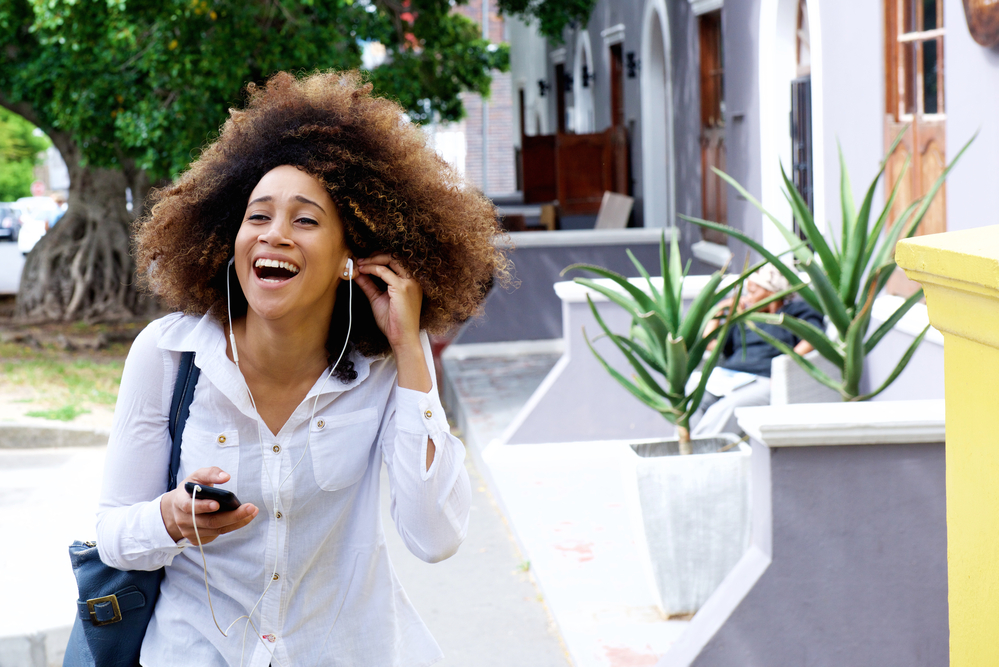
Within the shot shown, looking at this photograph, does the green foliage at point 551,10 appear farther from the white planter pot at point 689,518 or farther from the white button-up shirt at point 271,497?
the white button-up shirt at point 271,497

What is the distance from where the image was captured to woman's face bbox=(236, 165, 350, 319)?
203 cm

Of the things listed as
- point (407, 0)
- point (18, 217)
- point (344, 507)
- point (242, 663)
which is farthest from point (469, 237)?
point (18, 217)

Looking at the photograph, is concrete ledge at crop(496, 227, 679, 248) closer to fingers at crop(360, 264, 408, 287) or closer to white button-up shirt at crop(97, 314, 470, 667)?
fingers at crop(360, 264, 408, 287)

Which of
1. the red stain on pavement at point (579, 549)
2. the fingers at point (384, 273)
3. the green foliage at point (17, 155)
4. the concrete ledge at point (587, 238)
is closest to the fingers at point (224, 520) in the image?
the fingers at point (384, 273)

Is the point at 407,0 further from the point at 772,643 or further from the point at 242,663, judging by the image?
the point at 242,663

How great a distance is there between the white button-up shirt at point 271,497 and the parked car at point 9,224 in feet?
133

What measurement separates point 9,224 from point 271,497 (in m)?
41.0

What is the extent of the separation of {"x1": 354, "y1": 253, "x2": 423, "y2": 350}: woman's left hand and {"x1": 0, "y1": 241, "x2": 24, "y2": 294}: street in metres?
17.0

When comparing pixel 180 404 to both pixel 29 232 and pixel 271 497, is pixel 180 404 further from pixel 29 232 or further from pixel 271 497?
pixel 29 232

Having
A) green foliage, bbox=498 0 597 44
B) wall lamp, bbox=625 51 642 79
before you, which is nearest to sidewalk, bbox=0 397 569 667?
wall lamp, bbox=625 51 642 79

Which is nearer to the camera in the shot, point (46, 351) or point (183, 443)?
point (183, 443)

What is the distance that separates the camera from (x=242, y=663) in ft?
6.57

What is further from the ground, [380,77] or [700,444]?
[380,77]

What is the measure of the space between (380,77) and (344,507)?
8.81m
